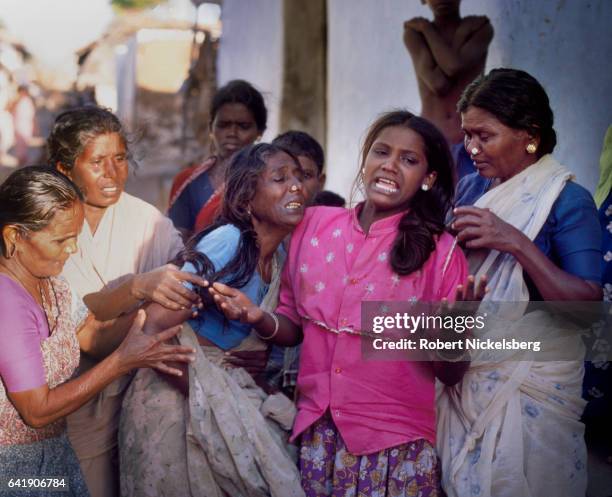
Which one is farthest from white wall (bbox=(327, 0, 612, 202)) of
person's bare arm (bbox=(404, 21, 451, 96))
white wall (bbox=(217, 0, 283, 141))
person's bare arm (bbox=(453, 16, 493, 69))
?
white wall (bbox=(217, 0, 283, 141))

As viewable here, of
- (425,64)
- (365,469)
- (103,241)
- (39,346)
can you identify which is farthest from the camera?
(425,64)

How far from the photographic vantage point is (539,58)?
4.54m

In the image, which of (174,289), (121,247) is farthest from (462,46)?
(174,289)

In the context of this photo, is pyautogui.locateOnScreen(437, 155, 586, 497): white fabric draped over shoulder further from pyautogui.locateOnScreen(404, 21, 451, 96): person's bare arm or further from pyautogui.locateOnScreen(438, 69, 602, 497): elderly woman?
pyautogui.locateOnScreen(404, 21, 451, 96): person's bare arm

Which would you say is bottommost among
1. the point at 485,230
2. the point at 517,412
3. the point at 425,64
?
the point at 517,412

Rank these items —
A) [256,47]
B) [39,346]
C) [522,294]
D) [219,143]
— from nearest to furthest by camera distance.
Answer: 1. [39,346]
2. [522,294]
3. [219,143]
4. [256,47]

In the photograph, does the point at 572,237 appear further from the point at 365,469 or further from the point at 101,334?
the point at 101,334

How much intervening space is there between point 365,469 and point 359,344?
391 mm

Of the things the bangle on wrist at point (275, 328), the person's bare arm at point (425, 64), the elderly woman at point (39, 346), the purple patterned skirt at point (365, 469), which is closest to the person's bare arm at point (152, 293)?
the elderly woman at point (39, 346)

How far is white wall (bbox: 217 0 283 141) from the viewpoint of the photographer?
7.80 metres

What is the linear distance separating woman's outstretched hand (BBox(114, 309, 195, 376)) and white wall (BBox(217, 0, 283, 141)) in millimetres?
4487

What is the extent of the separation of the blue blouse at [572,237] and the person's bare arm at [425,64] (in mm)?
1854

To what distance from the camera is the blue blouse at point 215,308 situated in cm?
274

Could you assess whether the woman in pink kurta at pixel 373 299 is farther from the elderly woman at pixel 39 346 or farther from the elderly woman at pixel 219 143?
the elderly woman at pixel 219 143
